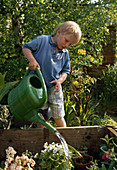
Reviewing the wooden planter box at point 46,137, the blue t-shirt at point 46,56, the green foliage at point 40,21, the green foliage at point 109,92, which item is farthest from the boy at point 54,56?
the green foliage at point 109,92

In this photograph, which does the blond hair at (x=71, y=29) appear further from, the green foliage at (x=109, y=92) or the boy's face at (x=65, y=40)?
the green foliage at (x=109, y=92)

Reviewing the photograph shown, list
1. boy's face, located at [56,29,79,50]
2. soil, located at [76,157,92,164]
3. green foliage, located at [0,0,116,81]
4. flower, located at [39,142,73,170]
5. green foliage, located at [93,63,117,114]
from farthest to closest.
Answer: green foliage, located at [93,63,117,114]
green foliage, located at [0,0,116,81]
boy's face, located at [56,29,79,50]
soil, located at [76,157,92,164]
flower, located at [39,142,73,170]

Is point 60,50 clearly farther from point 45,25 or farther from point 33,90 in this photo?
point 45,25

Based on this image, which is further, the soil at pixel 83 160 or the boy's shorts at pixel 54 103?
the boy's shorts at pixel 54 103

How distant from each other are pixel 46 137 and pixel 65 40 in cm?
81

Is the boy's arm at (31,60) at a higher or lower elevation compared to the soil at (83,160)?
higher

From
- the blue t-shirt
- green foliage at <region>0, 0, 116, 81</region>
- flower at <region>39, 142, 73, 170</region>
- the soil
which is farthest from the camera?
green foliage at <region>0, 0, 116, 81</region>

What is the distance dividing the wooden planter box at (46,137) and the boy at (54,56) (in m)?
0.27

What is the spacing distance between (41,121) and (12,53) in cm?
178

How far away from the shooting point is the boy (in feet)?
5.92

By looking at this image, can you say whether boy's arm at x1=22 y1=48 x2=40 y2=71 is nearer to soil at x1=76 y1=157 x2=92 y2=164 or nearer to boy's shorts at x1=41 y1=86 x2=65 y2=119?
boy's shorts at x1=41 y1=86 x2=65 y2=119

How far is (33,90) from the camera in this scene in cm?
139

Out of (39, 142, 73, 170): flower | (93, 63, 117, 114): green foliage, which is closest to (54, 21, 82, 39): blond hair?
(39, 142, 73, 170): flower

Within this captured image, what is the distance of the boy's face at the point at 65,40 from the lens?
1765 millimetres
